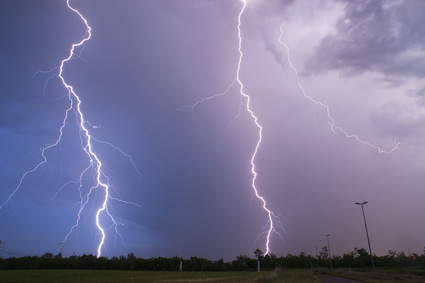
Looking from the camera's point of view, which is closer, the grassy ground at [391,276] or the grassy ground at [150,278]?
the grassy ground at [150,278]

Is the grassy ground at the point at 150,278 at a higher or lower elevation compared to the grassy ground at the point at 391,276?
higher

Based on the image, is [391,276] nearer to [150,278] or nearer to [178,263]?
[150,278]

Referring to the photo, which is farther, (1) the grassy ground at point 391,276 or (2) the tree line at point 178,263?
(2) the tree line at point 178,263

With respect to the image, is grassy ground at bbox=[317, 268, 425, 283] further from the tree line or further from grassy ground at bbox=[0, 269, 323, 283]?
the tree line

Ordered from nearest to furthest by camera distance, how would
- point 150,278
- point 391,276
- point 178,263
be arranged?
point 150,278 < point 391,276 < point 178,263

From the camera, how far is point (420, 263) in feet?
140

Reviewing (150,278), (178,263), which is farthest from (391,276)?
(178,263)

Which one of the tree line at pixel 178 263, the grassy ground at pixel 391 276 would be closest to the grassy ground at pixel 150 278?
the grassy ground at pixel 391 276

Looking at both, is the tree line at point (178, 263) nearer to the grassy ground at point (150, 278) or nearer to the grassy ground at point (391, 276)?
the grassy ground at point (391, 276)

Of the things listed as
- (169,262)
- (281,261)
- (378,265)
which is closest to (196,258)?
(169,262)

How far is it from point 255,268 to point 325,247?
86.8 feet

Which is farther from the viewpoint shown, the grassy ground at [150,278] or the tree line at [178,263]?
the tree line at [178,263]

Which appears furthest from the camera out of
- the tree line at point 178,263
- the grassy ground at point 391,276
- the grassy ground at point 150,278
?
the tree line at point 178,263

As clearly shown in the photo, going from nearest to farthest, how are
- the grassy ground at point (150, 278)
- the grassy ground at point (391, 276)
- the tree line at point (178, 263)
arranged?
the grassy ground at point (150, 278), the grassy ground at point (391, 276), the tree line at point (178, 263)
